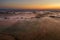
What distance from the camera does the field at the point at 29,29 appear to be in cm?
218

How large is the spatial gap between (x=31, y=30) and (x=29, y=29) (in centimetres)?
5

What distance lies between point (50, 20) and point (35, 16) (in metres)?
0.47

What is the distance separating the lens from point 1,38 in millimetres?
2111

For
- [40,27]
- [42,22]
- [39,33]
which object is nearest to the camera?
[39,33]

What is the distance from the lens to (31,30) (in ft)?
7.86

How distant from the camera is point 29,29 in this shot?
7.97 ft

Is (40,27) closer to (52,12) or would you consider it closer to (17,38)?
(17,38)

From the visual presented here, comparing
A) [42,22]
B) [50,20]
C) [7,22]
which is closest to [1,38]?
[7,22]

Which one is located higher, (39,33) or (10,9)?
(10,9)

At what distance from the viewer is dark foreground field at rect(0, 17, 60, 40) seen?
7.13 ft

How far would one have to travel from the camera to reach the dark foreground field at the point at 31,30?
217cm

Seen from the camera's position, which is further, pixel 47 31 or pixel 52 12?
pixel 52 12

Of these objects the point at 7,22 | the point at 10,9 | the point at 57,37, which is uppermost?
the point at 10,9

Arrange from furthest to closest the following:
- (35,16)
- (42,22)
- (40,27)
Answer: (35,16)
(42,22)
(40,27)
